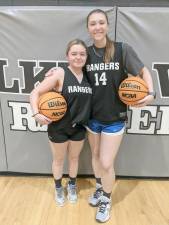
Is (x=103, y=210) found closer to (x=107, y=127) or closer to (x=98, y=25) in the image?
(x=107, y=127)

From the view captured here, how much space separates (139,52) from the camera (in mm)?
2473

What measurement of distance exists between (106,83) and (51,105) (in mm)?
415

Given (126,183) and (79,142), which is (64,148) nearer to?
(79,142)

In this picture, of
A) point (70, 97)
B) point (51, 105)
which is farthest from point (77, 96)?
point (51, 105)

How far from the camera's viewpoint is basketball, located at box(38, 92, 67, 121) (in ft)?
6.72

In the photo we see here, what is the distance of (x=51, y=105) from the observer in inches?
80.6

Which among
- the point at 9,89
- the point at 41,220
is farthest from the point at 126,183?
the point at 9,89

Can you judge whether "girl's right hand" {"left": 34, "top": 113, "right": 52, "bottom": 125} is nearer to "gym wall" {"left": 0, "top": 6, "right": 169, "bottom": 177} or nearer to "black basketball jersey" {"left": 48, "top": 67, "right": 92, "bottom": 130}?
"black basketball jersey" {"left": 48, "top": 67, "right": 92, "bottom": 130}

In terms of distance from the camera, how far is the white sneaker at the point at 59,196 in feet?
8.16

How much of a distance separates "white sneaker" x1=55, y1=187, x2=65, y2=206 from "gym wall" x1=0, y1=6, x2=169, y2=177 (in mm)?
395

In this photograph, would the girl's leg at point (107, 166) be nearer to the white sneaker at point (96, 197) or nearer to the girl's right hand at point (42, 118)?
the white sneaker at point (96, 197)

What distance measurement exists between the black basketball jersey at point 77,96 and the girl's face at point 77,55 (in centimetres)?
11

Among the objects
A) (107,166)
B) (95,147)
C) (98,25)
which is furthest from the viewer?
(95,147)

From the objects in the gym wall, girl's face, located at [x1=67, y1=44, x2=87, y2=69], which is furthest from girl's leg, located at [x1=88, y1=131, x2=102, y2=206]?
girl's face, located at [x1=67, y1=44, x2=87, y2=69]
